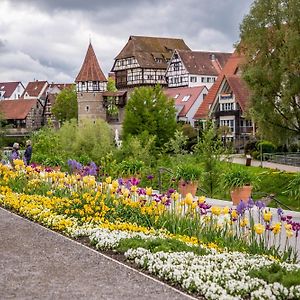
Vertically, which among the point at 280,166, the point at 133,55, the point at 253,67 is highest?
the point at 133,55

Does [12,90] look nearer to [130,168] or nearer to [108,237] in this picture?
[130,168]

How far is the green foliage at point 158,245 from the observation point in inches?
363

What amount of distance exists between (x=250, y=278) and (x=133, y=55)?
280ft

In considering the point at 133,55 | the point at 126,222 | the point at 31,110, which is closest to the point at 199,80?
the point at 133,55

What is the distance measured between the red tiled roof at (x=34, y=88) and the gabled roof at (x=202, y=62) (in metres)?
41.0

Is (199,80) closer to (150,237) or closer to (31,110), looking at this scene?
(31,110)

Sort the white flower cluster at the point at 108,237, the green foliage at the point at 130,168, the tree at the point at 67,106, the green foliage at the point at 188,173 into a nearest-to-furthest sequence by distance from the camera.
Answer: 1. the white flower cluster at the point at 108,237
2. the green foliage at the point at 188,173
3. the green foliage at the point at 130,168
4. the tree at the point at 67,106

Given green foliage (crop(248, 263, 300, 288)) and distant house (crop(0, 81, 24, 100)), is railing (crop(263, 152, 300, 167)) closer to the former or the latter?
green foliage (crop(248, 263, 300, 288))

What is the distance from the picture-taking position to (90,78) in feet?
285

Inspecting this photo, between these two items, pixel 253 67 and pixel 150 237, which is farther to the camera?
pixel 253 67

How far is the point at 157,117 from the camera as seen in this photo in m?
60.5

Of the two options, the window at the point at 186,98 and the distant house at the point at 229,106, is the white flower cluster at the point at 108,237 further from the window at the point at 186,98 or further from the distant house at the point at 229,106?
the window at the point at 186,98

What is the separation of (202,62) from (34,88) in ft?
150

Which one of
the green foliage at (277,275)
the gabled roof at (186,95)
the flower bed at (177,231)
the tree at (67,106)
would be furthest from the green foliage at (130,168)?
the tree at (67,106)
